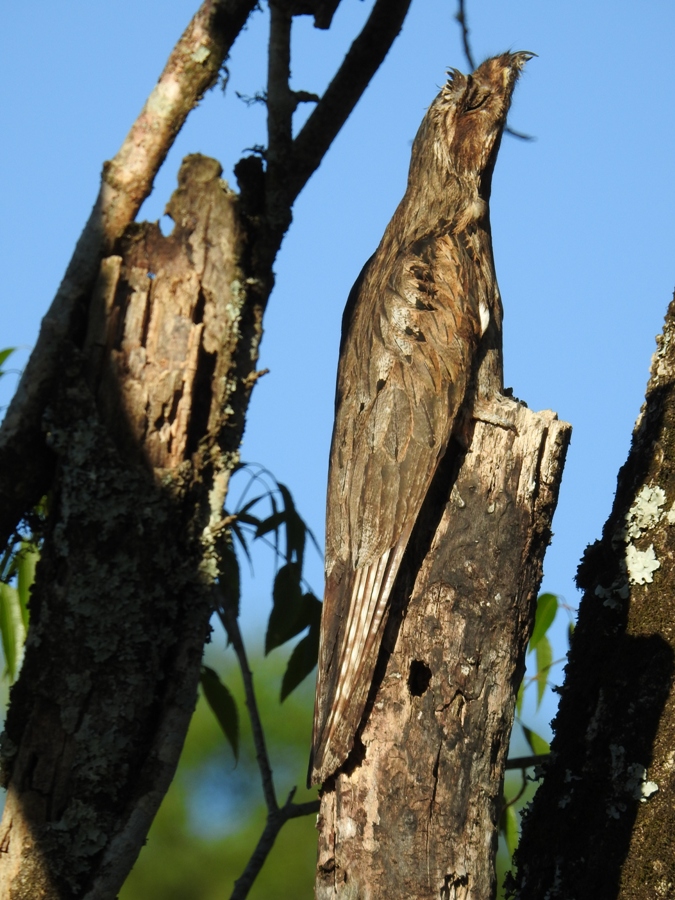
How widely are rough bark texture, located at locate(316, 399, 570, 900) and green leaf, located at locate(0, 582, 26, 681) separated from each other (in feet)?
4.80

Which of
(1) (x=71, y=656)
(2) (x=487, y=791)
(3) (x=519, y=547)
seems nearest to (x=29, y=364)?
(1) (x=71, y=656)

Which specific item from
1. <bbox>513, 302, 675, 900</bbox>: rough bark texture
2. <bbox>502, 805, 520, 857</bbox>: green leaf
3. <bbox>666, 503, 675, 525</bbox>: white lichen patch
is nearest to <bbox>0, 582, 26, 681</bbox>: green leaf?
<bbox>513, 302, 675, 900</bbox>: rough bark texture

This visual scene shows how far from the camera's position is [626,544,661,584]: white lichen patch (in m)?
2.95

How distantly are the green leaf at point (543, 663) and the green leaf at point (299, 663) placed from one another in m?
1.04

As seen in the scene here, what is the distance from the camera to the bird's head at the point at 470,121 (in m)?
3.71

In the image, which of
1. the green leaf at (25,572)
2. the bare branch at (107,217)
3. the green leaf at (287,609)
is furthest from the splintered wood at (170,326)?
the green leaf at (287,609)

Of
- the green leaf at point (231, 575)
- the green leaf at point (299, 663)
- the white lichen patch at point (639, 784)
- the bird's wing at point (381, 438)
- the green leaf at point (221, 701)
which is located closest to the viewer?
the bird's wing at point (381, 438)

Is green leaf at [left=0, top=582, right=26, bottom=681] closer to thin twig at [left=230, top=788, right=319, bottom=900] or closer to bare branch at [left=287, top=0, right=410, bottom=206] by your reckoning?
thin twig at [left=230, top=788, right=319, bottom=900]

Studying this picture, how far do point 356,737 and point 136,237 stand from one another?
2.07 meters

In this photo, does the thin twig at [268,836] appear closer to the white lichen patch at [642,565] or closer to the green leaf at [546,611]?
the green leaf at [546,611]

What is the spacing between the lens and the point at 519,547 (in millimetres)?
2705

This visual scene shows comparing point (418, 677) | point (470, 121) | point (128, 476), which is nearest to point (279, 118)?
point (470, 121)

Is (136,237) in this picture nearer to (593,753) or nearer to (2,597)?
(2,597)

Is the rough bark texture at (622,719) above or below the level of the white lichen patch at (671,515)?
below
